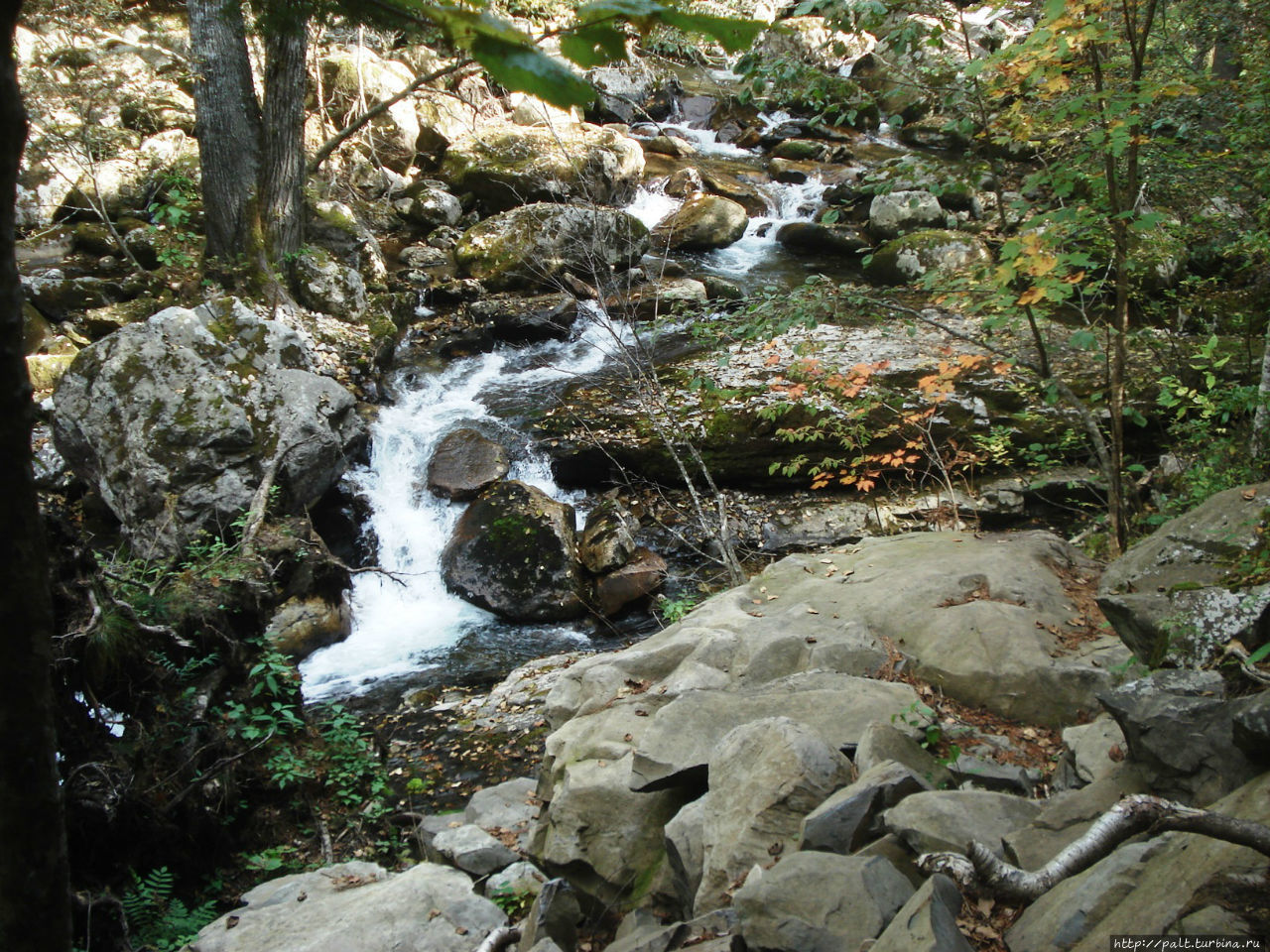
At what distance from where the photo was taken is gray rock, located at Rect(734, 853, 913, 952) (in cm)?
216

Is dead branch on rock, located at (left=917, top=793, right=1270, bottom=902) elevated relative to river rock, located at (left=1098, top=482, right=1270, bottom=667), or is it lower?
lower

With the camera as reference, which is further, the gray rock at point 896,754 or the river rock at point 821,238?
the river rock at point 821,238

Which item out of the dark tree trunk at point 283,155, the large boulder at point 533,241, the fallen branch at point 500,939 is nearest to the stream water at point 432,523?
the large boulder at point 533,241

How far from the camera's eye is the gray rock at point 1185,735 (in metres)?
2.27

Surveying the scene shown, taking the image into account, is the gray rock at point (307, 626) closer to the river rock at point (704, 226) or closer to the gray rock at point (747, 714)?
the gray rock at point (747, 714)

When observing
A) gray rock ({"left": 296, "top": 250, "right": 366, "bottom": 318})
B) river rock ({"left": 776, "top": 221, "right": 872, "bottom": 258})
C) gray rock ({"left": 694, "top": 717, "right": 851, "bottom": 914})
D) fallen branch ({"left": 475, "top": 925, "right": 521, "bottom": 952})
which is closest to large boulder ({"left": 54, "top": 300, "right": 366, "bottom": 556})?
gray rock ({"left": 296, "top": 250, "right": 366, "bottom": 318})

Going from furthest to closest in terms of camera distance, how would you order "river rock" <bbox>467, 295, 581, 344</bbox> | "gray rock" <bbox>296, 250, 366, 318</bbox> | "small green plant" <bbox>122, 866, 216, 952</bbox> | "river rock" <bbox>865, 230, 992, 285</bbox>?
"river rock" <bbox>467, 295, 581, 344</bbox> < "river rock" <bbox>865, 230, 992, 285</bbox> < "gray rock" <bbox>296, 250, 366, 318</bbox> < "small green plant" <bbox>122, 866, 216, 952</bbox>

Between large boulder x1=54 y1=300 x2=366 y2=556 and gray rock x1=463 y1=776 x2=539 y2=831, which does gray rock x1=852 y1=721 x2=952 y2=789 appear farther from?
large boulder x1=54 y1=300 x2=366 y2=556

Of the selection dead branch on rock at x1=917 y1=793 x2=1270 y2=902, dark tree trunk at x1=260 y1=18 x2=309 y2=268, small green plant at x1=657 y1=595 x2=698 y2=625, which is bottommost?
small green plant at x1=657 y1=595 x2=698 y2=625

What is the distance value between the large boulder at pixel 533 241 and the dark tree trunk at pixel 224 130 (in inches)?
139

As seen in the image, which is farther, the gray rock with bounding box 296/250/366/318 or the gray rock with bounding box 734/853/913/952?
the gray rock with bounding box 296/250/366/318

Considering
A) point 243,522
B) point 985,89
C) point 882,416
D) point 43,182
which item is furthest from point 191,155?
point 985,89

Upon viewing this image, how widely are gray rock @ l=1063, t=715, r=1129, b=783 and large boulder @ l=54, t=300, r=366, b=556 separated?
643 centimetres

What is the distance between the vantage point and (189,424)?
7.06 m
